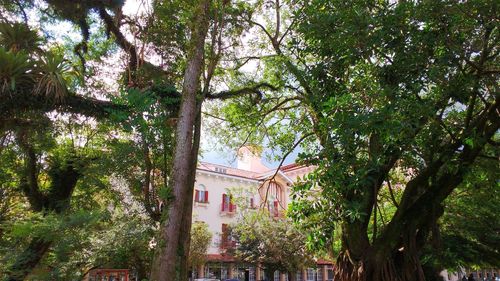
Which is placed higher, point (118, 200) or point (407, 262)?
point (118, 200)

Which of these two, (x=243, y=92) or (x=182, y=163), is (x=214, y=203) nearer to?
(x=243, y=92)

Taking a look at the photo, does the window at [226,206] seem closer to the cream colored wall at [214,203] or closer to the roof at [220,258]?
the cream colored wall at [214,203]

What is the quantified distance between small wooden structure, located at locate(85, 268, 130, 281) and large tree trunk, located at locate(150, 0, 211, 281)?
163 inches

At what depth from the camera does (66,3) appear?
10156 mm

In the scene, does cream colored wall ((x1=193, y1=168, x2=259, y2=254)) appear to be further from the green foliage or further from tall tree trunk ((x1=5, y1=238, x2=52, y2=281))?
tall tree trunk ((x1=5, y1=238, x2=52, y2=281))

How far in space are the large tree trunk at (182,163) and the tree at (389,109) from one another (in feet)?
6.28

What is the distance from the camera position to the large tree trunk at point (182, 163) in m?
6.62

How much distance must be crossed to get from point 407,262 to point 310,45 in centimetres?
484

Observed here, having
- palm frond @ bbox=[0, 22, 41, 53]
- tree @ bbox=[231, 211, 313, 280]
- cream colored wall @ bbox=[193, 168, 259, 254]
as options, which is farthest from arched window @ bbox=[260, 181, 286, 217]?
A: palm frond @ bbox=[0, 22, 41, 53]

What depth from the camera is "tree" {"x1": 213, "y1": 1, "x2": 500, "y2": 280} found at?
6301 millimetres

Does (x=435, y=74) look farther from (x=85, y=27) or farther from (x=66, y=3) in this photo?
(x=85, y=27)

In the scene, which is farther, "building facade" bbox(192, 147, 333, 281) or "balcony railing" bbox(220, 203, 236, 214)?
"balcony railing" bbox(220, 203, 236, 214)

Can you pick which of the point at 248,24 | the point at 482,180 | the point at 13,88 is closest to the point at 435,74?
the point at 482,180

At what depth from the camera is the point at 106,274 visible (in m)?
11.6
